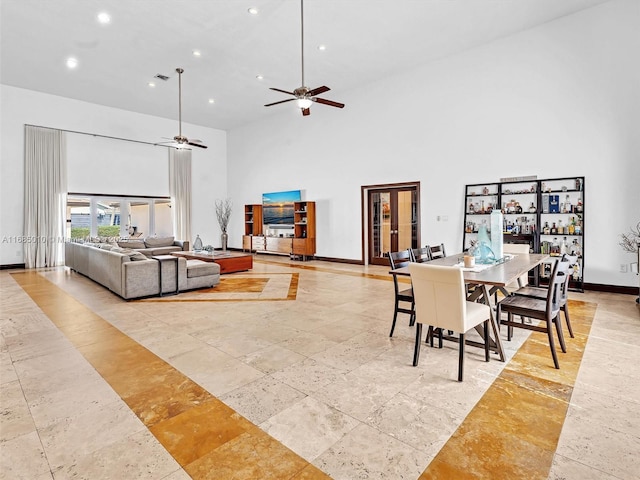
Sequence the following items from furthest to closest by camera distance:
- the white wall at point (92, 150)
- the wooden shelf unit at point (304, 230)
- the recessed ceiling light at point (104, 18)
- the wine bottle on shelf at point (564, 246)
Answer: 1. the wooden shelf unit at point (304, 230)
2. the white wall at point (92, 150)
3. the wine bottle on shelf at point (564, 246)
4. the recessed ceiling light at point (104, 18)

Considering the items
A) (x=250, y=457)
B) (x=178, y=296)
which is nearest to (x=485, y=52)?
(x=178, y=296)

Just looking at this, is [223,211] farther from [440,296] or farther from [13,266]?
[440,296]

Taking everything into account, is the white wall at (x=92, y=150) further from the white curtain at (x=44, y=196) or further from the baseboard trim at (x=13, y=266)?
the white curtain at (x=44, y=196)

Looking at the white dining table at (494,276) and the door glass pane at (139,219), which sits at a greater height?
the door glass pane at (139,219)

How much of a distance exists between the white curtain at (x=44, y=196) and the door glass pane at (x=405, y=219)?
8917mm

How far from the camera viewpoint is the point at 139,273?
17.9ft

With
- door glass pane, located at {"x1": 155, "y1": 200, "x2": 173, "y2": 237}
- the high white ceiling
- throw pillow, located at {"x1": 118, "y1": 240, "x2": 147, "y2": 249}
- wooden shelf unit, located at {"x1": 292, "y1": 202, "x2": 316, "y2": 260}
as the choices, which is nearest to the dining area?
the high white ceiling

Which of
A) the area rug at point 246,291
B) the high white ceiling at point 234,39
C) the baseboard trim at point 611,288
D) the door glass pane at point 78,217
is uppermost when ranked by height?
the high white ceiling at point 234,39

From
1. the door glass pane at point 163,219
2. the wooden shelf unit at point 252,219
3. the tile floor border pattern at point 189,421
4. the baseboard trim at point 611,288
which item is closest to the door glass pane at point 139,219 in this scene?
the door glass pane at point 163,219

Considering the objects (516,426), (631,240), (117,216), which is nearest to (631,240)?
(631,240)

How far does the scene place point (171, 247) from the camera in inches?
393

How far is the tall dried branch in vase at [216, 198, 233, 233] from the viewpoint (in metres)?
12.8

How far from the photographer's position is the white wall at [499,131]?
562cm

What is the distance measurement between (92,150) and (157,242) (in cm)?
323
